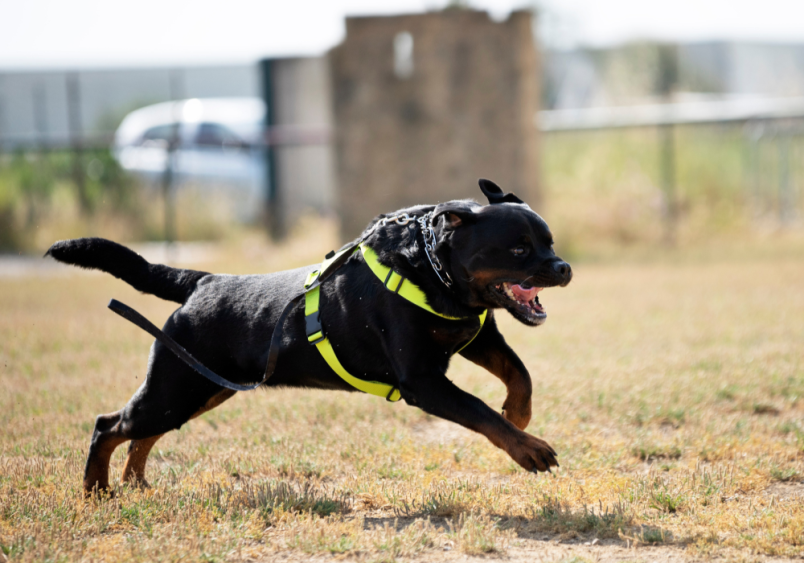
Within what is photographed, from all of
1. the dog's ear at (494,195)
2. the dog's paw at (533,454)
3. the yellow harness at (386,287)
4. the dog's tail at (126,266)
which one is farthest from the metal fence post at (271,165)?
the dog's paw at (533,454)

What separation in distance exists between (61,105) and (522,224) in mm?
30852

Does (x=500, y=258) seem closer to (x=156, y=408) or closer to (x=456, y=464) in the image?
(x=456, y=464)

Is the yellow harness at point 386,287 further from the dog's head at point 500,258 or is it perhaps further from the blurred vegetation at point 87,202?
the blurred vegetation at point 87,202

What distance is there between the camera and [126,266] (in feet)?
13.6

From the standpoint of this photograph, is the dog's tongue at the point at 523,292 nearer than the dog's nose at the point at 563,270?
No

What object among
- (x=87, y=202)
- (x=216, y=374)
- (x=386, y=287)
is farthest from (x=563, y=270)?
(x=87, y=202)

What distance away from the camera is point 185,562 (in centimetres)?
315

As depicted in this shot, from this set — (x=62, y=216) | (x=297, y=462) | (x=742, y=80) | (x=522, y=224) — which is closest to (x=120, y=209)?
(x=62, y=216)

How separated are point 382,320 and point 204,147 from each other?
13.5 metres

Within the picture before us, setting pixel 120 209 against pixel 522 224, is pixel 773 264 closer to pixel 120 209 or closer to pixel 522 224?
pixel 522 224

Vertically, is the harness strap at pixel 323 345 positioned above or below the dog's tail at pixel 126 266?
below

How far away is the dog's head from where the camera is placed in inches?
141

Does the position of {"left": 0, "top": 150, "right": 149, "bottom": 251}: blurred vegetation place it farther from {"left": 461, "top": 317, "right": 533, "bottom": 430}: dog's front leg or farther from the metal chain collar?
{"left": 461, "top": 317, "right": 533, "bottom": 430}: dog's front leg

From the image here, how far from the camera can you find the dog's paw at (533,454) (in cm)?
329
